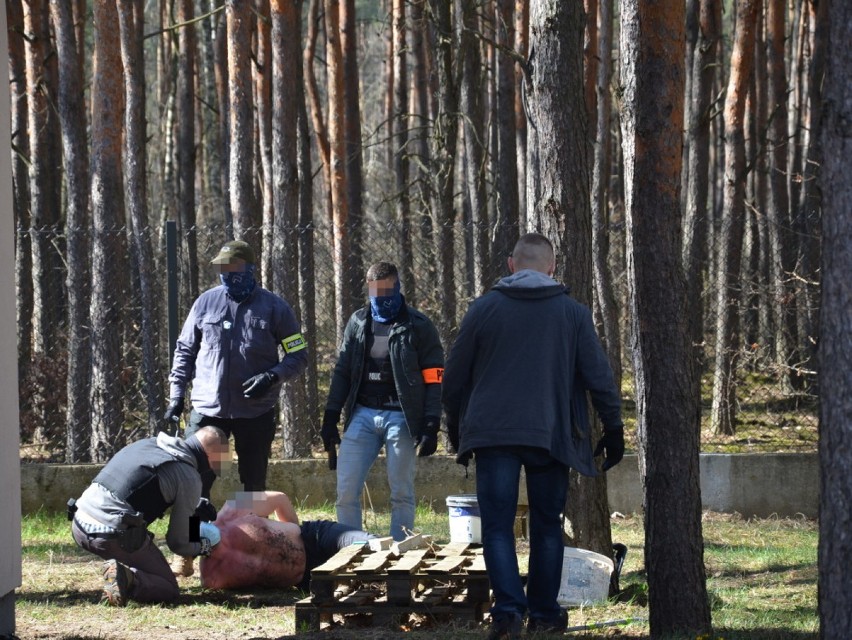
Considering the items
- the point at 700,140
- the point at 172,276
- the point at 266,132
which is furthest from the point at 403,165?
the point at 172,276

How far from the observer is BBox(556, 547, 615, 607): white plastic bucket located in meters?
6.55

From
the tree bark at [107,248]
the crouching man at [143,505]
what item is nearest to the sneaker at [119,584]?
the crouching man at [143,505]

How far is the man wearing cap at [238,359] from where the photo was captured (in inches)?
304

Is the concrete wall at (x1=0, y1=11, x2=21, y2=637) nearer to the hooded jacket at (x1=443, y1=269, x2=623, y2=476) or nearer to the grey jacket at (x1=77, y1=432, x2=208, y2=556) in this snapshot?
the grey jacket at (x1=77, y1=432, x2=208, y2=556)

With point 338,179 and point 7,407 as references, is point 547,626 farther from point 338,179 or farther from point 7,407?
point 338,179

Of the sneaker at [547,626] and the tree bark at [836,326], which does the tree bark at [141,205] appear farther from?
the tree bark at [836,326]

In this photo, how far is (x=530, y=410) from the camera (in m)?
5.38

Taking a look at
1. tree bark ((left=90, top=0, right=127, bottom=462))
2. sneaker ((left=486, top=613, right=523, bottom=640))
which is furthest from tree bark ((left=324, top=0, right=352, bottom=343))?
sneaker ((left=486, top=613, right=523, bottom=640))

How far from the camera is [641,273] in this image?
5.65 metres

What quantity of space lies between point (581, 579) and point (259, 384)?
2427 mm

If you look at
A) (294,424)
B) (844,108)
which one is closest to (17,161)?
(294,424)

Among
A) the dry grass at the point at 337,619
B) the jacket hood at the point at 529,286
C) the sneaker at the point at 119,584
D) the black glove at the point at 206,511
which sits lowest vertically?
the dry grass at the point at 337,619

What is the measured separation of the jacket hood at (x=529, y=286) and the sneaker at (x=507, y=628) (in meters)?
1.48

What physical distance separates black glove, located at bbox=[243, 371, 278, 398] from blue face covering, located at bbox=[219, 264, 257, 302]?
0.58m
